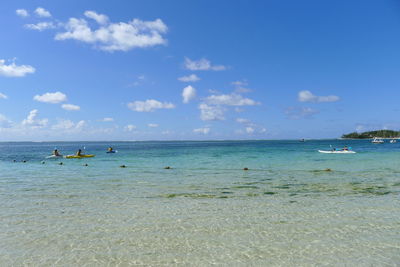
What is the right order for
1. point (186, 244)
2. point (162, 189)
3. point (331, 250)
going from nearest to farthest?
1. point (331, 250)
2. point (186, 244)
3. point (162, 189)

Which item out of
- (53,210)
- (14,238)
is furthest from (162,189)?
(14,238)

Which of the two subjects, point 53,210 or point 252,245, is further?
point 53,210

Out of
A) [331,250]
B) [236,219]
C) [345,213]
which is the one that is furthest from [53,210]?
[345,213]

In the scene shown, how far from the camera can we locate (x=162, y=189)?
18.2 meters

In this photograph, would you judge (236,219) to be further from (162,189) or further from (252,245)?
(162,189)

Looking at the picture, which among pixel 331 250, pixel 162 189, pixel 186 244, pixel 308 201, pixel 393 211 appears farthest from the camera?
pixel 162 189

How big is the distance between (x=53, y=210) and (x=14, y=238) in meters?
3.65

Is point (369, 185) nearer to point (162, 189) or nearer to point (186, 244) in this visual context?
point (162, 189)

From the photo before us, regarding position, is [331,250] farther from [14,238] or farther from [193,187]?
[193,187]

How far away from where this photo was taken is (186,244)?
28.5ft

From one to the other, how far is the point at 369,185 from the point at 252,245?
14.1 metres

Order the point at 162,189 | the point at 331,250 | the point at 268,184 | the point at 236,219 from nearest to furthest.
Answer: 1. the point at 331,250
2. the point at 236,219
3. the point at 162,189
4. the point at 268,184

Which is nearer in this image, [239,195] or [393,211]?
[393,211]

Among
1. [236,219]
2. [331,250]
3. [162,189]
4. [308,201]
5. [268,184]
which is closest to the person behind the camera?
[331,250]
